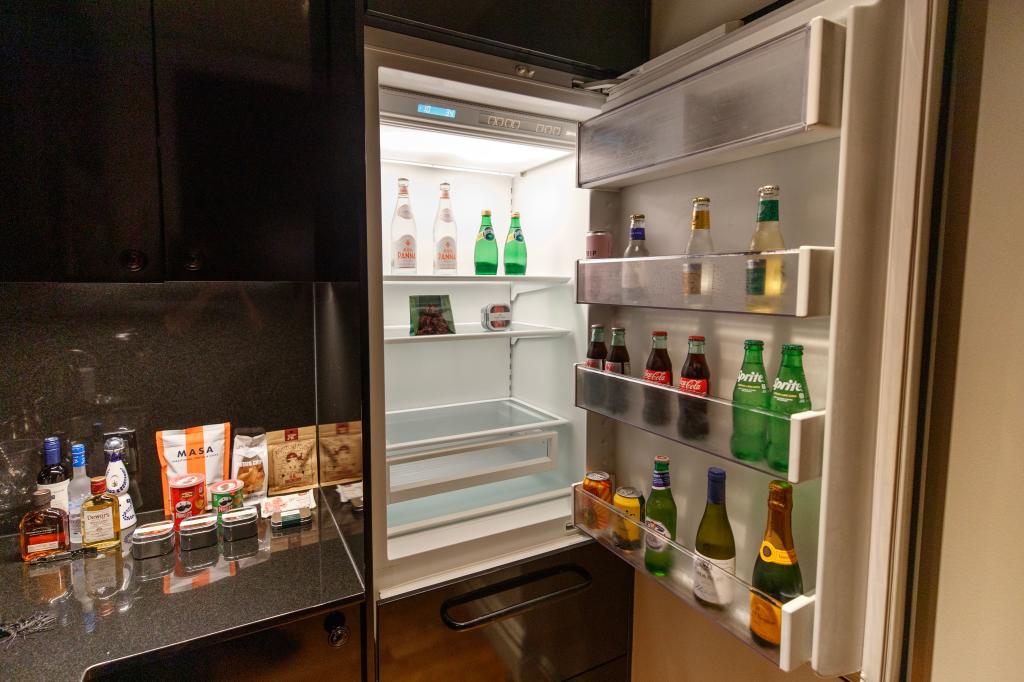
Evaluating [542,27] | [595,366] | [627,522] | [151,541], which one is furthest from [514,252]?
[151,541]

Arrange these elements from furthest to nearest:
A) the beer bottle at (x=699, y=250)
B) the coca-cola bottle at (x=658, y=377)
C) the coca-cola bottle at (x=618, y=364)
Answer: the coca-cola bottle at (x=618, y=364)
the coca-cola bottle at (x=658, y=377)
the beer bottle at (x=699, y=250)

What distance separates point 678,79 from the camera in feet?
3.61

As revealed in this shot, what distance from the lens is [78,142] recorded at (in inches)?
39.1

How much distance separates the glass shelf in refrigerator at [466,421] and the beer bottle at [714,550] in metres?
0.56

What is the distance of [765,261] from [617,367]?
0.50 metres

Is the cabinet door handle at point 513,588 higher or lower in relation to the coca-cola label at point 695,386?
lower

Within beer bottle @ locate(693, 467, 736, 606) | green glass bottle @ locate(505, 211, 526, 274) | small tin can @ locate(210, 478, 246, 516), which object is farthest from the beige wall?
small tin can @ locate(210, 478, 246, 516)

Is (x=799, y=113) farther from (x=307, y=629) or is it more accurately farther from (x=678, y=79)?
(x=307, y=629)

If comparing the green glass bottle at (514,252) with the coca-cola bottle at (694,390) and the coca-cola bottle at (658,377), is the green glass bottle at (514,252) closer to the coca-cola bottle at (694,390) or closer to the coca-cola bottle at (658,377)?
the coca-cola bottle at (658,377)

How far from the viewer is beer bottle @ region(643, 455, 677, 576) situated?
3.75 ft

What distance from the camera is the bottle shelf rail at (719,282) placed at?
0.82 metres

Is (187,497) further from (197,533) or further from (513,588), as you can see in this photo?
(513,588)

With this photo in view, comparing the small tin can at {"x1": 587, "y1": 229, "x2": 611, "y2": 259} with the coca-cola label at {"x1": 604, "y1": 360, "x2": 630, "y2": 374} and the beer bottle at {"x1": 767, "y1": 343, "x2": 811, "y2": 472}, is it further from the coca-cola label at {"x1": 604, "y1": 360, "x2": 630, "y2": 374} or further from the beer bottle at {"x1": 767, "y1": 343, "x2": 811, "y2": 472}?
the beer bottle at {"x1": 767, "y1": 343, "x2": 811, "y2": 472}

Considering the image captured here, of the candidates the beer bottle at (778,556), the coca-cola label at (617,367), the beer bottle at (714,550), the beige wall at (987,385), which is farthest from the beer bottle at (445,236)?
the beige wall at (987,385)
